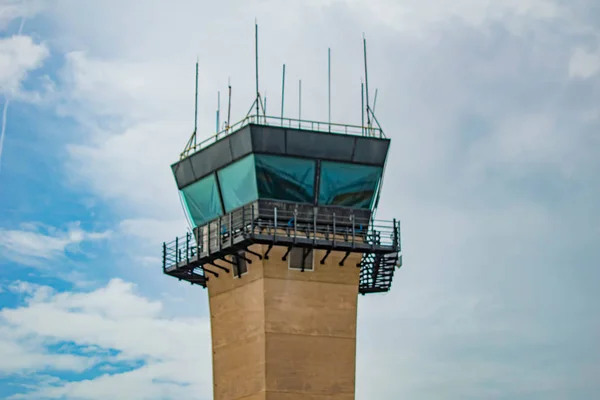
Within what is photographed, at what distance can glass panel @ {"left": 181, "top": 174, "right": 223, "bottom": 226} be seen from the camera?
178ft

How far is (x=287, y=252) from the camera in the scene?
51.7 meters

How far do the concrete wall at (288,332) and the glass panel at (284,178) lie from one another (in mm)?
2453

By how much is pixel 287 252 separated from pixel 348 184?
4.33 metres

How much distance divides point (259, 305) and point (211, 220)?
5.15 m

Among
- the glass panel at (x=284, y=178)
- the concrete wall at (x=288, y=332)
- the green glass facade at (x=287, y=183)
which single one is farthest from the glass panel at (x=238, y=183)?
the concrete wall at (x=288, y=332)

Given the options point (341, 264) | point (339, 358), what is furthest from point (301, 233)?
point (339, 358)

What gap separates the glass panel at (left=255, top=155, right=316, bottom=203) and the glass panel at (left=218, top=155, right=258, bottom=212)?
37cm

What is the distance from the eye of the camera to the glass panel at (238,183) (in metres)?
Answer: 52.4

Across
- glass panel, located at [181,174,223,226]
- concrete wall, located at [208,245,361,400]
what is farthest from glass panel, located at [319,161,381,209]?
glass panel, located at [181,174,223,226]

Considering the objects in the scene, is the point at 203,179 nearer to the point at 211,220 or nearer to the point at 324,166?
the point at 211,220

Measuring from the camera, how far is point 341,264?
5281 centimetres

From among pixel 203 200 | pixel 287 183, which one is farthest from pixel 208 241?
pixel 287 183

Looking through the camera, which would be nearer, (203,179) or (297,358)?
(297,358)

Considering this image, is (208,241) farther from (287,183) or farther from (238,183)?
(287,183)
